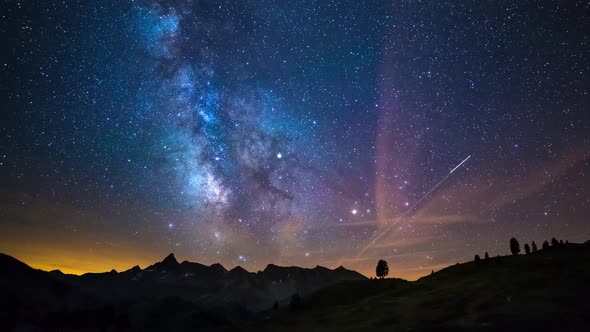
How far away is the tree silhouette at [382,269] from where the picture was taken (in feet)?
444

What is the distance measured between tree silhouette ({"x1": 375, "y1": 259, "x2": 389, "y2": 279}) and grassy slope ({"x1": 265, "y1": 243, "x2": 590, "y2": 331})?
4297cm

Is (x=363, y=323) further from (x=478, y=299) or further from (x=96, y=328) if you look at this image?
(x=96, y=328)

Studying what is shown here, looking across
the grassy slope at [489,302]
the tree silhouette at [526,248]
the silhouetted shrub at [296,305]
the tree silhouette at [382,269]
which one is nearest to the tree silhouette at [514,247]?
the tree silhouette at [526,248]

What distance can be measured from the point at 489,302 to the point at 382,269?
8570 cm

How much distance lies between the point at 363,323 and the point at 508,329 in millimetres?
25999

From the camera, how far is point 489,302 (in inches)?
2044

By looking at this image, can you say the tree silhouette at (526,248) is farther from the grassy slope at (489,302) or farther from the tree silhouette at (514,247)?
the grassy slope at (489,302)

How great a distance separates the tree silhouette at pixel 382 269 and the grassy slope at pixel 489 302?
43.0 metres

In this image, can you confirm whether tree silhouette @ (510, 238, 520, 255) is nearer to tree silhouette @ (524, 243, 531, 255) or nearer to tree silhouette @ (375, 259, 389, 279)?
tree silhouette @ (524, 243, 531, 255)

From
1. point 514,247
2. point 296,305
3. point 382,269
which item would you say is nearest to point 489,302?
point 514,247

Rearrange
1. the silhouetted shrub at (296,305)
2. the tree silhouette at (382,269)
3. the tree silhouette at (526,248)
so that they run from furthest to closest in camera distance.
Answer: the tree silhouette at (382,269) < the silhouetted shrub at (296,305) < the tree silhouette at (526,248)

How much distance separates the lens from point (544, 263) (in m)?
68.4

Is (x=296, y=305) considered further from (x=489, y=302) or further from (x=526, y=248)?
(x=526, y=248)

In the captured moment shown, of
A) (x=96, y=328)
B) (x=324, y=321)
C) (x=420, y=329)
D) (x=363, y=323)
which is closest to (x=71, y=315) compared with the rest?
(x=96, y=328)
